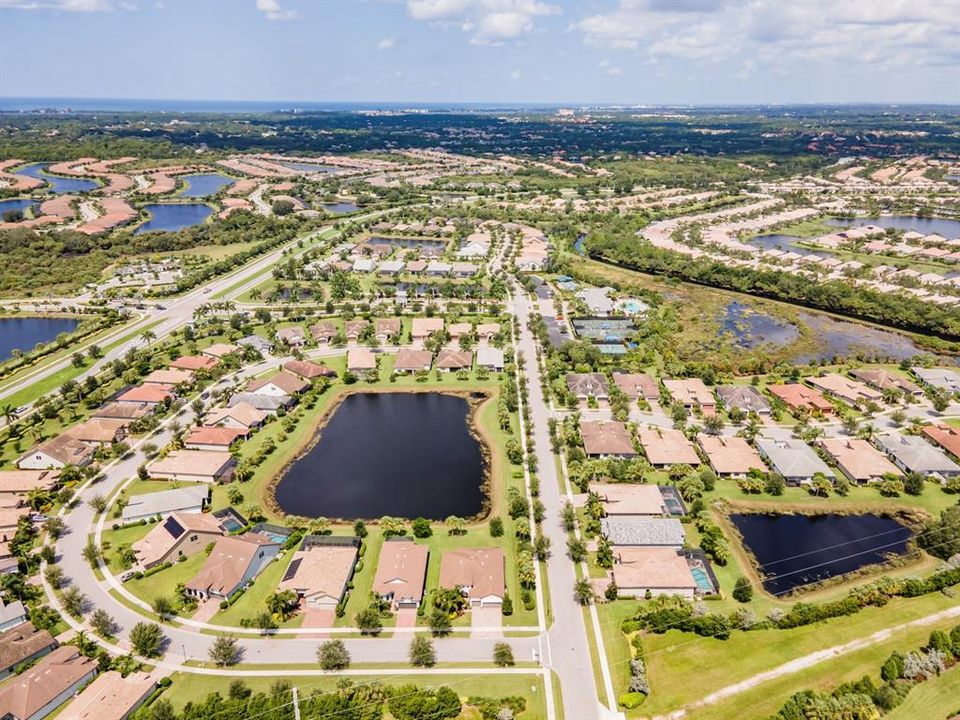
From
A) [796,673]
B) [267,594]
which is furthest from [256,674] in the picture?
[796,673]

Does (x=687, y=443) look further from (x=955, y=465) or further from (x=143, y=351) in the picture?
(x=143, y=351)

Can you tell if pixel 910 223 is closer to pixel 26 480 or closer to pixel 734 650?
pixel 734 650

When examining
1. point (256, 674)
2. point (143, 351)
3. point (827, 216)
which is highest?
point (827, 216)

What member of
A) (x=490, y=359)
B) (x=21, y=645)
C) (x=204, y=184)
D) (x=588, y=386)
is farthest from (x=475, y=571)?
(x=204, y=184)

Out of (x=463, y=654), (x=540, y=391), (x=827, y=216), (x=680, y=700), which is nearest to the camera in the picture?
(x=680, y=700)

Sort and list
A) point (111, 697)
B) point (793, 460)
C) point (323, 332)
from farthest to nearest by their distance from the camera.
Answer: point (323, 332) → point (793, 460) → point (111, 697)

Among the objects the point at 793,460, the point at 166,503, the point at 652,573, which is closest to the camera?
the point at 652,573

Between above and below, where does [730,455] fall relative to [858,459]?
below
